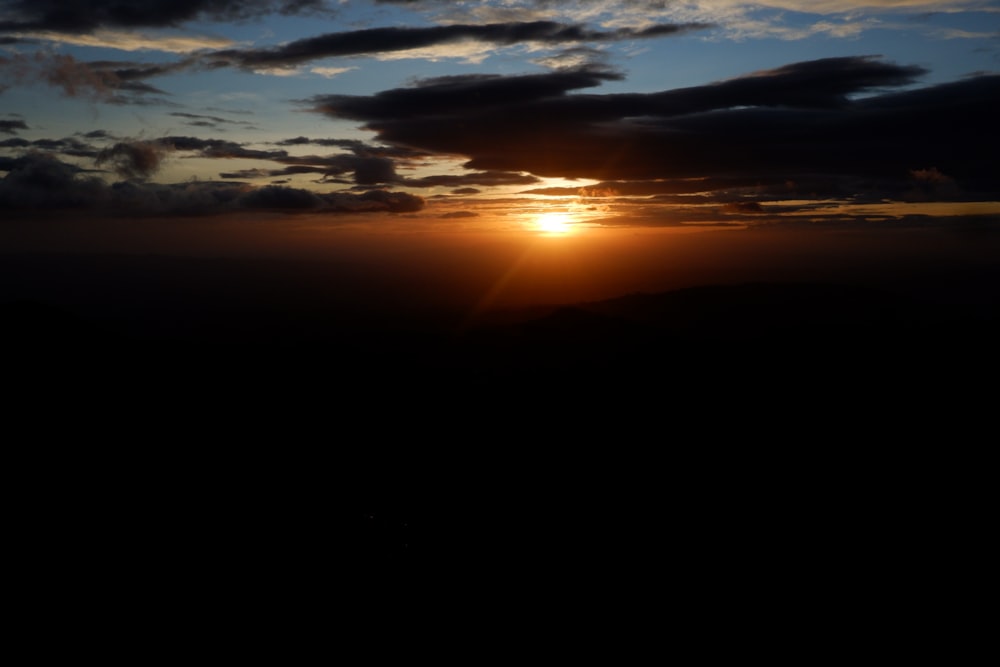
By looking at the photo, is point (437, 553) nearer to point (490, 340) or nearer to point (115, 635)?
point (115, 635)

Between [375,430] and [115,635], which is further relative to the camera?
[375,430]

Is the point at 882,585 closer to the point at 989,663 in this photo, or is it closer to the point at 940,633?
the point at 940,633

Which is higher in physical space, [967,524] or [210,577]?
[210,577]

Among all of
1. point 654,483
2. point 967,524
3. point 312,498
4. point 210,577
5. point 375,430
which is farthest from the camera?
point 375,430

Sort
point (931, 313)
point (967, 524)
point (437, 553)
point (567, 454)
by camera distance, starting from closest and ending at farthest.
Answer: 1. point (437, 553)
2. point (967, 524)
3. point (567, 454)
4. point (931, 313)

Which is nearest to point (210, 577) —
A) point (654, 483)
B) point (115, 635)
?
point (115, 635)

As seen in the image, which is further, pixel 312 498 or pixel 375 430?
pixel 375 430

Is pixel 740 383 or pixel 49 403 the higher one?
pixel 49 403

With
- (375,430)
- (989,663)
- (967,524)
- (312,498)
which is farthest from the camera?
(375,430)

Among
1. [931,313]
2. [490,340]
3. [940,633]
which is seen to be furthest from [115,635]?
[931,313]
